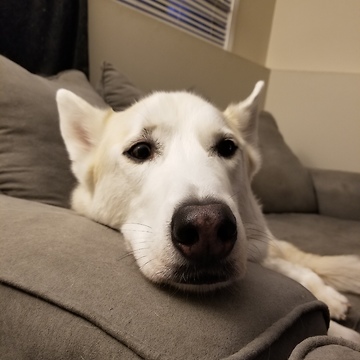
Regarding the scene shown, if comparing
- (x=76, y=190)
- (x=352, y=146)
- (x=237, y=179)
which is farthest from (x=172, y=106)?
(x=352, y=146)

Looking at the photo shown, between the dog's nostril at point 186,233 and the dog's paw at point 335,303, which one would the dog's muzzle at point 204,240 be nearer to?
the dog's nostril at point 186,233

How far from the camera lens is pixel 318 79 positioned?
4.06m

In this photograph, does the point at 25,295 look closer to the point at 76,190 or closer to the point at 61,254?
the point at 61,254

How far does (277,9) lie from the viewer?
4.43 meters

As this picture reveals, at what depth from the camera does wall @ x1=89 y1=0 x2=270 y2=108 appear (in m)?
2.58

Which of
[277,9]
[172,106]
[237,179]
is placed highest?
[277,9]

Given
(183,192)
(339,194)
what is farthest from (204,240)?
(339,194)

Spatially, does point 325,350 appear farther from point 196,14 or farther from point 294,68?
point 294,68

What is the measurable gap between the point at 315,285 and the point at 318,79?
3.20 meters

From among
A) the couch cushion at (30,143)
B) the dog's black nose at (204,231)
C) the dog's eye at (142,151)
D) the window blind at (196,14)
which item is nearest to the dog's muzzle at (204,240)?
the dog's black nose at (204,231)

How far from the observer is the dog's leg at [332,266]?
143cm

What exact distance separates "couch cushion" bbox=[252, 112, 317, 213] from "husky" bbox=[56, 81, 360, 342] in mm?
1041

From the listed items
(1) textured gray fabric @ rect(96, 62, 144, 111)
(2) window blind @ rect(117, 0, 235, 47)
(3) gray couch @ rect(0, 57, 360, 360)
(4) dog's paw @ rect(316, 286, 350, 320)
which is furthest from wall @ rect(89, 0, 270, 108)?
(4) dog's paw @ rect(316, 286, 350, 320)

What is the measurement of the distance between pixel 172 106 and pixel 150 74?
1884 mm
